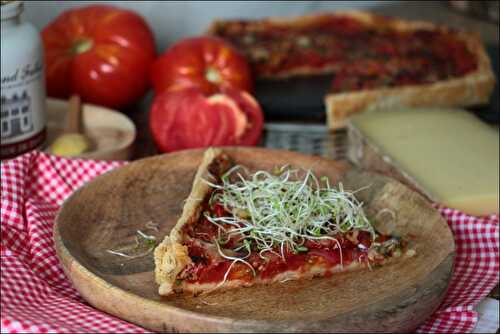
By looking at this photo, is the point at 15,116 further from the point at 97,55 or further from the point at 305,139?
the point at 305,139

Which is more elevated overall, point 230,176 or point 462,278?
point 230,176

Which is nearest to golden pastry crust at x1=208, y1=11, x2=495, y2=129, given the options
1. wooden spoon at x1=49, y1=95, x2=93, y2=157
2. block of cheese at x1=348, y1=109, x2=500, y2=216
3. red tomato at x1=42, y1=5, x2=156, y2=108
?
block of cheese at x1=348, y1=109, x2=500, y2=216

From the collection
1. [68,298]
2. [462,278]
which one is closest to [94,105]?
[68,298]

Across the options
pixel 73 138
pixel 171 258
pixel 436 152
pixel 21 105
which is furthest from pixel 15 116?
pixel 436 152

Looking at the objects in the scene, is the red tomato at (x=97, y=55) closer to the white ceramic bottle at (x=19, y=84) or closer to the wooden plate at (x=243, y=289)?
the white ceramic bottle at (x=19, y=84)

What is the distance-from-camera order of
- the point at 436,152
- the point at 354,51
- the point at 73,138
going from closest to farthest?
the point at 436,152
the point at 73,138
the point at 354,51

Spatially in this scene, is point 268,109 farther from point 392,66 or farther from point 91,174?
point 91,174
